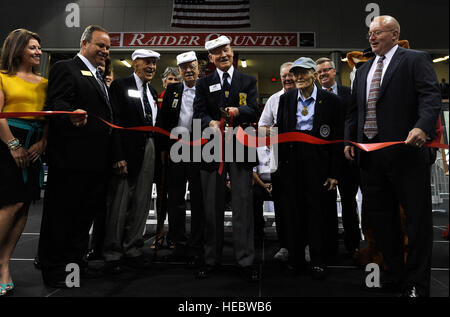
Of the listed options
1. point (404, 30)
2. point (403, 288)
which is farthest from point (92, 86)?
point (404, 30)

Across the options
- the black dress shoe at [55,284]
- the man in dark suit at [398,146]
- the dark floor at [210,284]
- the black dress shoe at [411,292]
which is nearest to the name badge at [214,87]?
the man in dark suit at [398,146]

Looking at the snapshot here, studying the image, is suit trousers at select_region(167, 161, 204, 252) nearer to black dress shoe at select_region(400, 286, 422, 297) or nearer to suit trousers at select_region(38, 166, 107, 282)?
suit trousers at select_region(38, 166, 107, 282)

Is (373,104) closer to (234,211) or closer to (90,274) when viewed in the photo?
(234,211)

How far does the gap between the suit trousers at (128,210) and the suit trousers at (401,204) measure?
157cm

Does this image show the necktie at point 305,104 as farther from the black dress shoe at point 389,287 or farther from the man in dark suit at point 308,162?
the black dress shoe at point 389,287

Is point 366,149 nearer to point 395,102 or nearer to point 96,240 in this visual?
point 395,102

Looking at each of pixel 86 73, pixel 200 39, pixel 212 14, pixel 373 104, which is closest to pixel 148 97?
pixel 86 73

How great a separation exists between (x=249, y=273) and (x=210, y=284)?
10.6 inches

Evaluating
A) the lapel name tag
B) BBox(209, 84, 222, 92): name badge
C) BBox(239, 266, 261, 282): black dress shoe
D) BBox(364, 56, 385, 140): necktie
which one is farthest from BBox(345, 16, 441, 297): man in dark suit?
the lapel name tag

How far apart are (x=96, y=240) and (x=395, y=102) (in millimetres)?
2530

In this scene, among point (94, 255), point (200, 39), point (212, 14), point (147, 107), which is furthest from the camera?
point (200, 39)

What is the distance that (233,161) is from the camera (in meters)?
2.26

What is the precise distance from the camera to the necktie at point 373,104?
192 cm

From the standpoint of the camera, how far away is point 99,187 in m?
2.22
